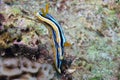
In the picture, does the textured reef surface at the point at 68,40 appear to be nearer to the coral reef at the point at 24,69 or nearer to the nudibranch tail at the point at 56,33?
the coral reef at the point at 24,69

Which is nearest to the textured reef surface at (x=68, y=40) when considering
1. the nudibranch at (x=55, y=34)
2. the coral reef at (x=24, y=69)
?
the coral reef at (x=24, y=69)

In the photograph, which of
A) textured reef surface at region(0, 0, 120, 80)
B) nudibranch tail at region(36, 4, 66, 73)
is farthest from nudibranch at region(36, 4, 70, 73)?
textured reef surface at region(0, 0, 120, 80)

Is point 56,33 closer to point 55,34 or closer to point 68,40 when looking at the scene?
point 55,34

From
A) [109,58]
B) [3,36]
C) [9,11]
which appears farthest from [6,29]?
[109,58]

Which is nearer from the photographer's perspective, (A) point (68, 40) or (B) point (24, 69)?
(B) point (24, 69)

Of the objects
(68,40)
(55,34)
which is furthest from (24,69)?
(68,40)

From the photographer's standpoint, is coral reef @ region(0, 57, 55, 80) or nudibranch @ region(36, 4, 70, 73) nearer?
coral reef @ region(0, 57, 55, 80)

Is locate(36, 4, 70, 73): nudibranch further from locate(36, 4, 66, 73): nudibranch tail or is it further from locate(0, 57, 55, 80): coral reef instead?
locate(0, 57, 55, 80): coral reef

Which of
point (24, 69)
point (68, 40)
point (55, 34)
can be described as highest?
point (55, 34)
